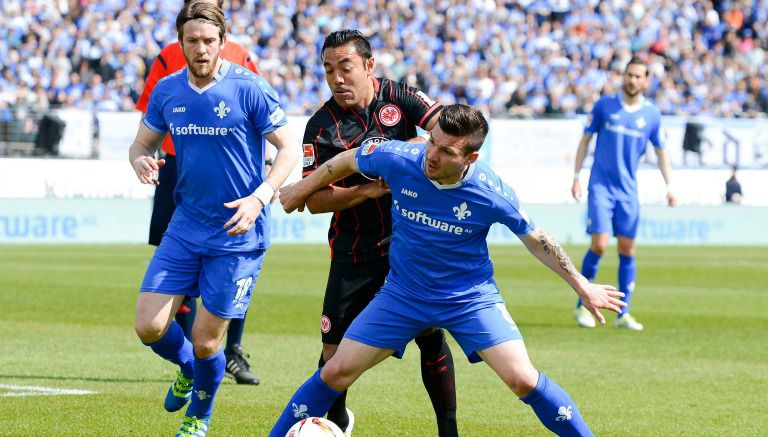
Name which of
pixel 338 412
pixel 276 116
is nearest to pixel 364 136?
pixel 276 116

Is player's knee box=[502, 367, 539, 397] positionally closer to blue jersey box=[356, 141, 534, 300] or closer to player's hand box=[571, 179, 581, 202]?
blue jersey box=[356, 141, 534, 300]

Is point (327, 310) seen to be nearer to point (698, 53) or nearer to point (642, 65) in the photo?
point (642, 65)

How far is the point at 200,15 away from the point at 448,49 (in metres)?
26.3

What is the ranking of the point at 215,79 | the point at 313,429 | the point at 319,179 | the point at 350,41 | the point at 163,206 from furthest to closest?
the point at 163,206
the point at 215,79
the point at 350,41
the point at 319,179
the point at 313,429

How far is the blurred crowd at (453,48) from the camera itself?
2794cm

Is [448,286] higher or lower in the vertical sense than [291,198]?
lower

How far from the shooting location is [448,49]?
1286 inches

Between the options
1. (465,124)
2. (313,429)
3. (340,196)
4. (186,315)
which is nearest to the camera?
(465,124)

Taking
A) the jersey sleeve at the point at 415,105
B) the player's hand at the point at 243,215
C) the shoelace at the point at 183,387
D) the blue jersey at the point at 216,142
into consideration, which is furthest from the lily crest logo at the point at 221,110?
the shoelace at the point at 183,387

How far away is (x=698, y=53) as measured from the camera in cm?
3569

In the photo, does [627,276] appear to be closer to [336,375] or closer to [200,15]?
[200,15]

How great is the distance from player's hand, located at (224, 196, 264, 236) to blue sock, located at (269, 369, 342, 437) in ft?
2.92

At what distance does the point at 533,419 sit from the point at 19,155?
19367mm

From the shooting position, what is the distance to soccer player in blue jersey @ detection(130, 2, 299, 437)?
680cm
